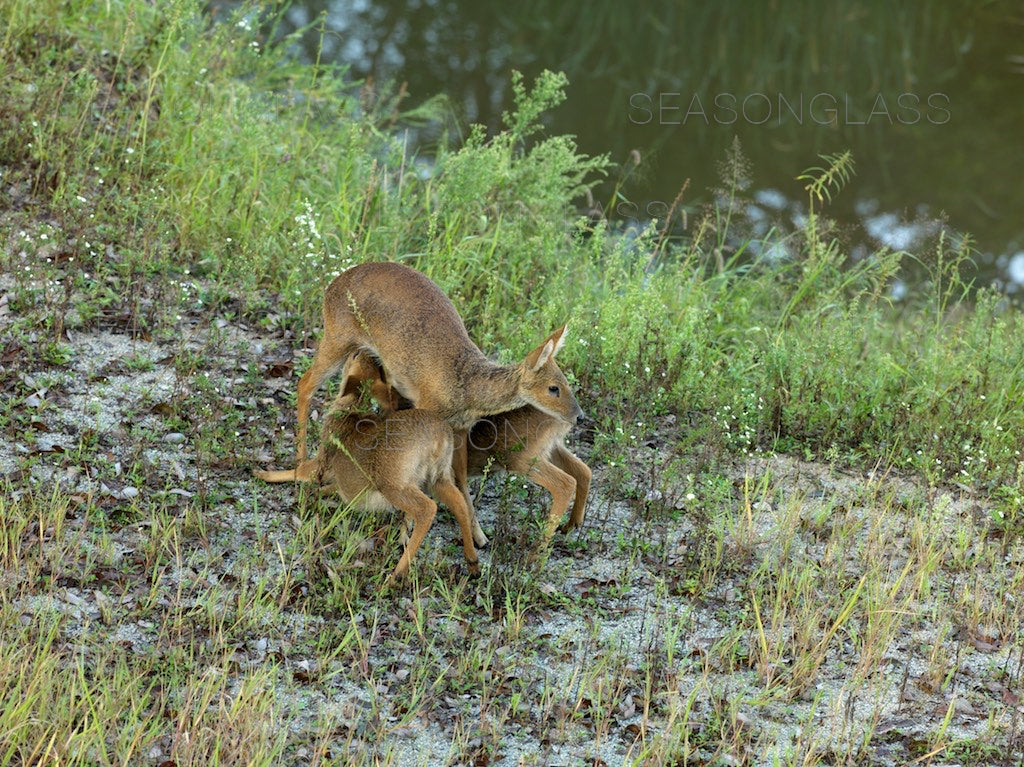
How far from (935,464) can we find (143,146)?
509 centimetres

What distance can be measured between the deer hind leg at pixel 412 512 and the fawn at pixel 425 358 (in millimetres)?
348

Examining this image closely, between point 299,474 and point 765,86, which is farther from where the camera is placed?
point 765,86

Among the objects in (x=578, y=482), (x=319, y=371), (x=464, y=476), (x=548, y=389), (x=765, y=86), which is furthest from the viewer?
(x=765, y=86)

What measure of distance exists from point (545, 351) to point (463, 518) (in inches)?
30.9

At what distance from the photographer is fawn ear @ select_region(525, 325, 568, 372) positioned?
215 inches

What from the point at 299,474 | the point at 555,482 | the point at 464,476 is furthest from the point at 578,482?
the point at 299,474

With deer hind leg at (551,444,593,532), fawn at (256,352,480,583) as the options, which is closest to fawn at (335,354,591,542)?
deer hind leg at (551,444,593,532)

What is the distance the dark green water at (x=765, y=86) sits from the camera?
11.9 m

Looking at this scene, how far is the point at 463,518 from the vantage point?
18.0 feet

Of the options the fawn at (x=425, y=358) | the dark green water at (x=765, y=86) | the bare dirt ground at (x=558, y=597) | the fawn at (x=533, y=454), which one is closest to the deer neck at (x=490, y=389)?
the fawn at (x=425, y=358)

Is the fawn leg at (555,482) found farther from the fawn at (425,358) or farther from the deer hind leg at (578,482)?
the fawn at (425,358)

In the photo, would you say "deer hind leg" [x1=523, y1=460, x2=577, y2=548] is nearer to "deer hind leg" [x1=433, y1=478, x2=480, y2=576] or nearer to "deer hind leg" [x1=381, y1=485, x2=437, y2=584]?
"deer hind leg" [x1=433, y1=478, x2=480, y2=576]

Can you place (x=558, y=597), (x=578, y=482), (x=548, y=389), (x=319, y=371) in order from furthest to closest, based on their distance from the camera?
(x=319, y=371) → (x=578, y=482) → (x=548, y=389) → (x=558, y=597)

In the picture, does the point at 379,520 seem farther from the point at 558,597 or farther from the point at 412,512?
the point at 558,597
